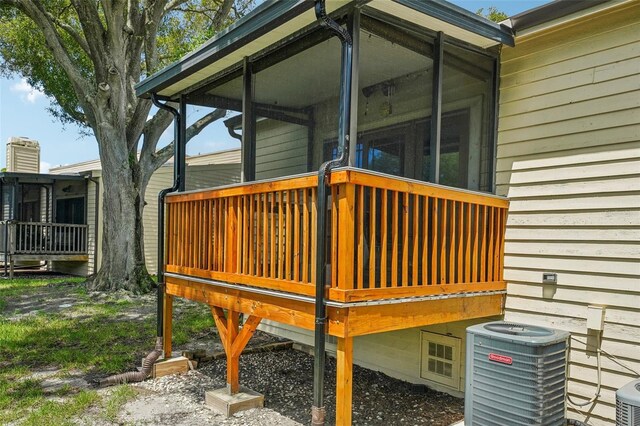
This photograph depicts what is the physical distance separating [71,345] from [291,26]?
490 cm

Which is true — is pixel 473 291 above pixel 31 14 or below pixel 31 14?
below

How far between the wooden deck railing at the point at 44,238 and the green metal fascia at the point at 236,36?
991 centimetres

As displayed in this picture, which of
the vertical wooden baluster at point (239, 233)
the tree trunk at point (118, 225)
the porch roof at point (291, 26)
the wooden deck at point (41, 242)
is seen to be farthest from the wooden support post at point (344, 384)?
the wooden deck at point (41, 242)

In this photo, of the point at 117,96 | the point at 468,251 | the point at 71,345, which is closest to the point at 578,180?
the point at 468,251

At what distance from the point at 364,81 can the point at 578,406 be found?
9.93 ft

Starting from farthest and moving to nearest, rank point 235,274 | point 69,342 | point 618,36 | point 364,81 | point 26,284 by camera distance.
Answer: point 26,284
point 69,342
point 235,274
point 364,81
point 618,36

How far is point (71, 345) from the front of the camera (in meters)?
6.00

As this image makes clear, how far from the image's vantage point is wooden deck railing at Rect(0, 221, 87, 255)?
1288 centimetres

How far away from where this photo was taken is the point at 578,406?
362 cm

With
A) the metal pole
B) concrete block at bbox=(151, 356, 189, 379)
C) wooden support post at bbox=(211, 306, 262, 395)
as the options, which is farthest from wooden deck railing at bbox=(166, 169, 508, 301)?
concrete block at bbox=(151, 356, 189, 379)

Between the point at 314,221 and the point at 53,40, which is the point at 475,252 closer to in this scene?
the point at 314,221

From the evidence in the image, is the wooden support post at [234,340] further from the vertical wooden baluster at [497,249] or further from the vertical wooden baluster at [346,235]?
the vertical wooden baluster at [497,249]

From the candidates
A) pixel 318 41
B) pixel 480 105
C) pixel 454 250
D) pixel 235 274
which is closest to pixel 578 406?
pixel 454 250

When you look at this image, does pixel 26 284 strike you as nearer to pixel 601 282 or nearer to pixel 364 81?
pixel 364 81
